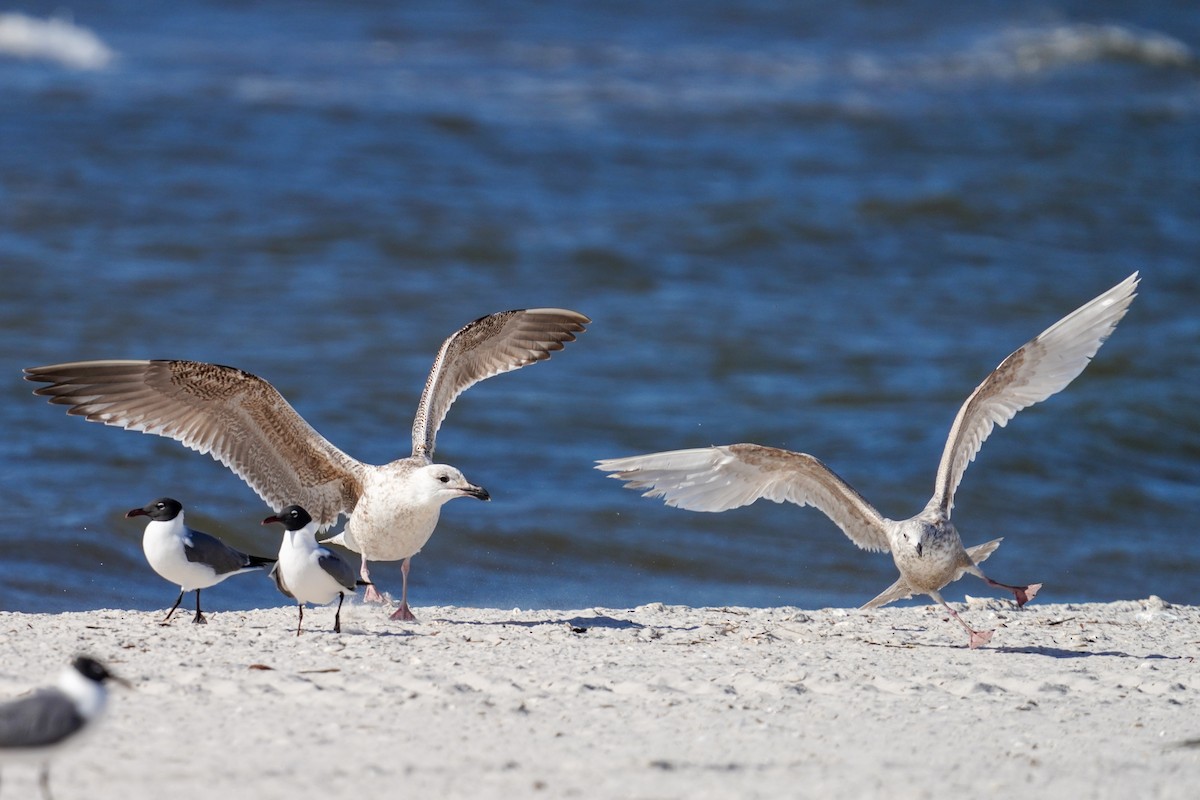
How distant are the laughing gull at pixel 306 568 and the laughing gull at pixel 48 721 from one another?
83.1 inches

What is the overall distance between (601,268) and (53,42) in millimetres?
11864

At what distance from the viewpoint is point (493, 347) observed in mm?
8250

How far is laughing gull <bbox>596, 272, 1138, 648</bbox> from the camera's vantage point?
721cm

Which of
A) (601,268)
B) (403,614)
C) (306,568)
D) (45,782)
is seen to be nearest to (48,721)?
(45,782)

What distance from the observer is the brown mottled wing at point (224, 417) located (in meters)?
7.18

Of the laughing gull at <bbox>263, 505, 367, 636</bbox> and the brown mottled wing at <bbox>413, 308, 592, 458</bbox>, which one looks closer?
the laughing gull at <bbox>263, 505, 367, 636</bbox>

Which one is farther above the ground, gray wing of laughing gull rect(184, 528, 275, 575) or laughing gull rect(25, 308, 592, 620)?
laughing gull rect(25, 308, 592, 620)

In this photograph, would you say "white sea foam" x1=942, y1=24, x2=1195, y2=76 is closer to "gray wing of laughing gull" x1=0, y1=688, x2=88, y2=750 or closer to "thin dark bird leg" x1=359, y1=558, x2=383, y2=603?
"thin dark bird leg" x1=359, y1=558, x2=383, y2=603

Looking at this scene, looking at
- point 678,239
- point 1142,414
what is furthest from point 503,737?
point 678,239

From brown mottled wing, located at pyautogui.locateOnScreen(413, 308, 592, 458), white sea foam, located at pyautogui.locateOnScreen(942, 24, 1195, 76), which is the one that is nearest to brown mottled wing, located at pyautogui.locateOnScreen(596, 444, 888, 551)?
brown mottled wing, located at pyautogui.locateOnScreen(413, 308, 592, 458)

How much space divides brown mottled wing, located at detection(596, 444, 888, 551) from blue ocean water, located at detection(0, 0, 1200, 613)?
130cm

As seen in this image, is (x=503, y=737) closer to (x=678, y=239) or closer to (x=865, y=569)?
(x=865, y=569)

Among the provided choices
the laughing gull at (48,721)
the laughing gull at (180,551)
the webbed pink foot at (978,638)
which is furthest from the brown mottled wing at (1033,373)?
the laughing gull at (48,721)

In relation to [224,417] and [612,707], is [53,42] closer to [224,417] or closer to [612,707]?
[224,417]
